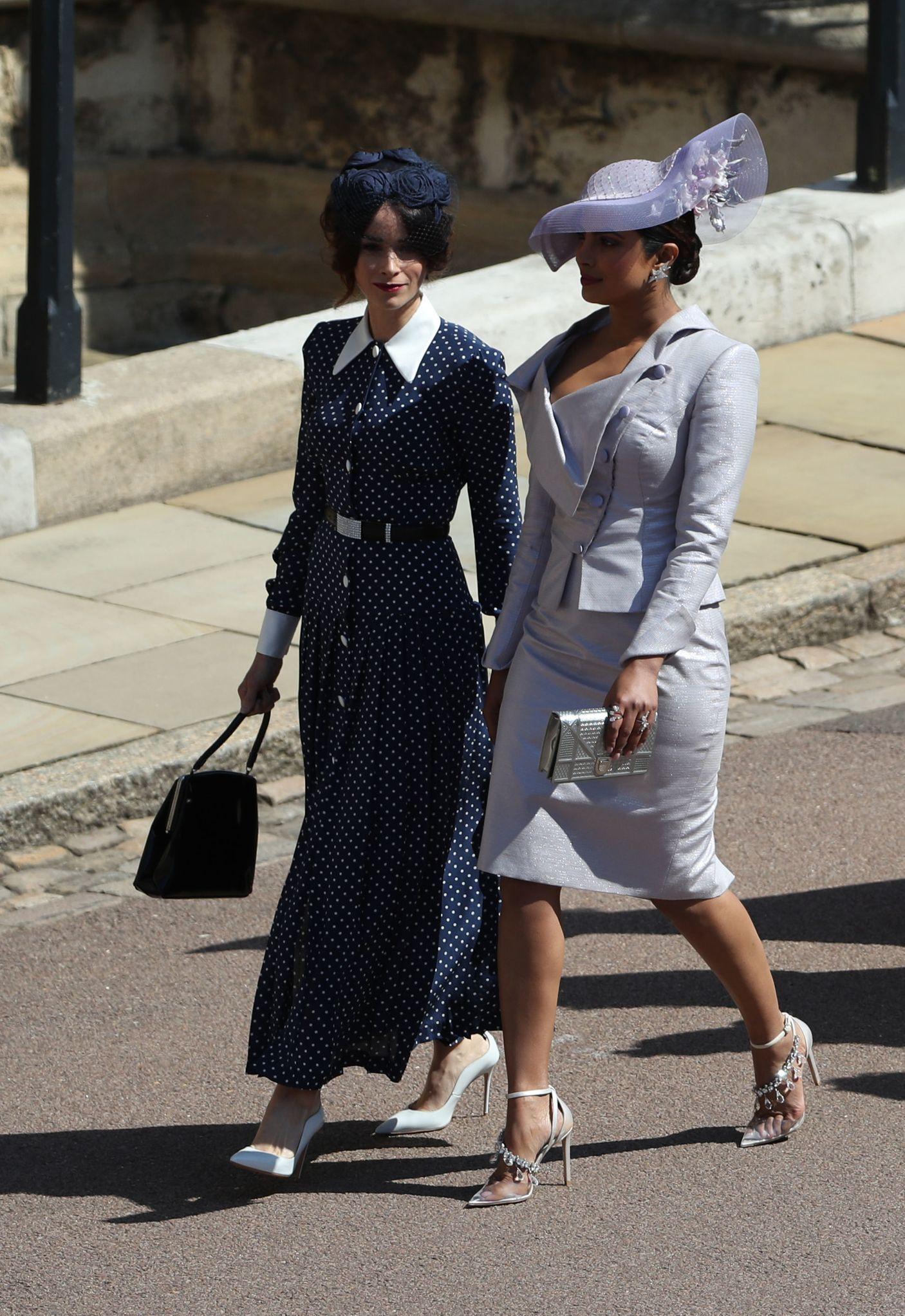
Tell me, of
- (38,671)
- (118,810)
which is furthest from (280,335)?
(118,810)

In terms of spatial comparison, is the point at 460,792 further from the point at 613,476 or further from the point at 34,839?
the point at 34,839

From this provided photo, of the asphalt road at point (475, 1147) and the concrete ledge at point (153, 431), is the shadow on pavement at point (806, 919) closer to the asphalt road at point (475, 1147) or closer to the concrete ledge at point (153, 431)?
the asphalt road at point (475, 1147)

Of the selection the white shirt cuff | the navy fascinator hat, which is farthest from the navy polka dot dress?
the navy fascinator hat

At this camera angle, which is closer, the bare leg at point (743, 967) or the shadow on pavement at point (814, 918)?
the bare leg at point (743, 967)

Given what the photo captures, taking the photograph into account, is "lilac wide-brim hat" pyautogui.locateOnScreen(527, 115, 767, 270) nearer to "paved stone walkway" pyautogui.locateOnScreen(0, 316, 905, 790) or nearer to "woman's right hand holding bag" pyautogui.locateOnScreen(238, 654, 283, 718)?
"woman's right hand holding bag" pyautogui.locateOnScreen(238, 654, 283, 718)

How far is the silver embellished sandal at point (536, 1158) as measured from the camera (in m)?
3.89

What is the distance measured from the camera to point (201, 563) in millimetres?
7625

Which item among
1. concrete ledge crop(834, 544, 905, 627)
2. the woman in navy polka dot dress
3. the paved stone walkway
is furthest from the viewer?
concrete ledge crop(834, 544, 905, 627)

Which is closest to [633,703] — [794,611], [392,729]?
[392,729]

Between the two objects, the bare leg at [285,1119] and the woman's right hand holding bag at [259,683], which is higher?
the woman's right hand holding bag at [259,683]

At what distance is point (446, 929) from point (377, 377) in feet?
3.17

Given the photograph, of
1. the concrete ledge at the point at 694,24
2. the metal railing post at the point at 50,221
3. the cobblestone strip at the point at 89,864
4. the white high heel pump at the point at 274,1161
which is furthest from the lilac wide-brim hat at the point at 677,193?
the concrete ledge at the point at 694,24

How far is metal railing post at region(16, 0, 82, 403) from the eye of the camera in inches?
324

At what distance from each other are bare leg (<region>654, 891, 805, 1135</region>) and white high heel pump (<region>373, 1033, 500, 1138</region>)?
503mm
